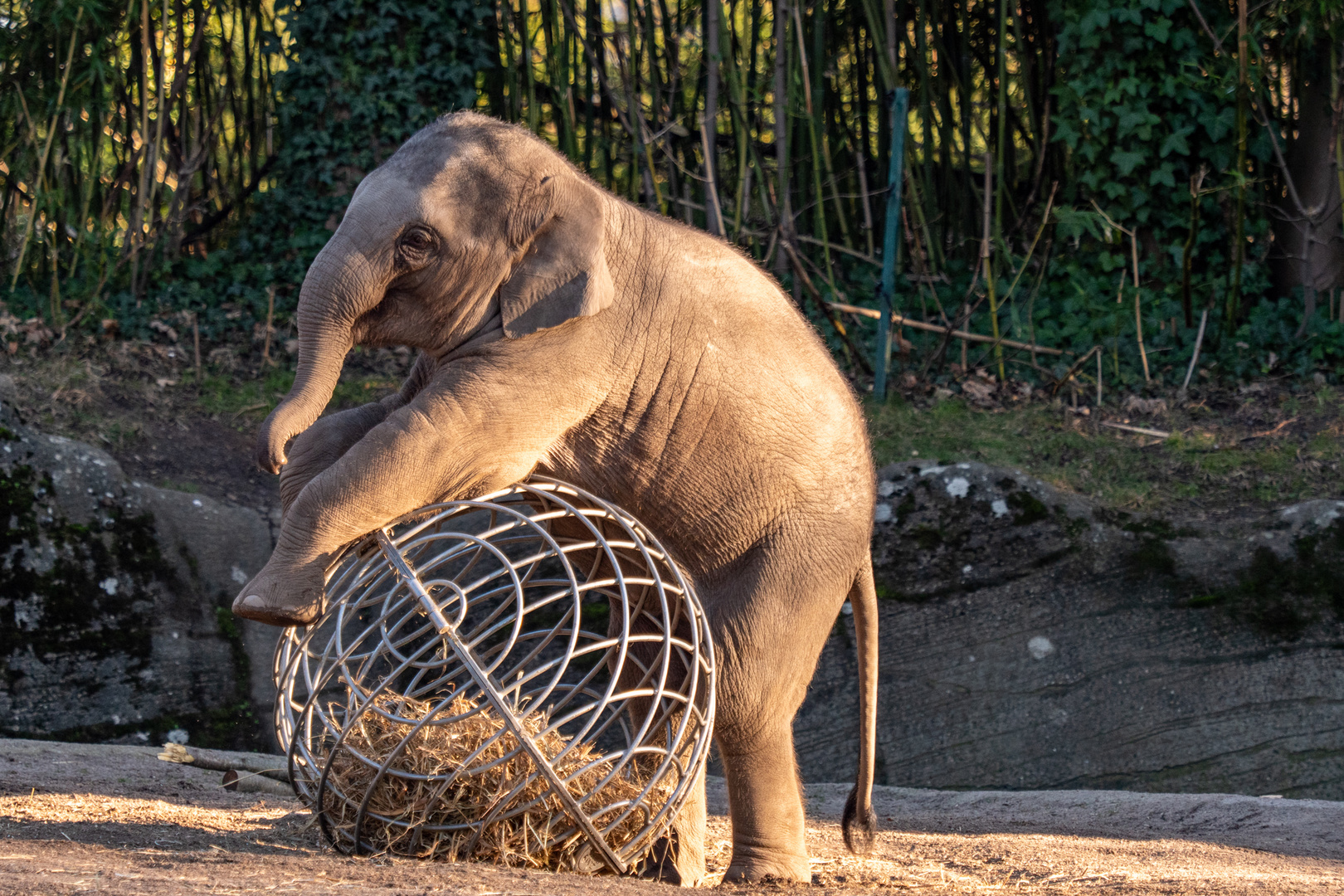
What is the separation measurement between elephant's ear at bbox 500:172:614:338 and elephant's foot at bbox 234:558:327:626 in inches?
31.1

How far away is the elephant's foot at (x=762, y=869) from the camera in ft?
12.3

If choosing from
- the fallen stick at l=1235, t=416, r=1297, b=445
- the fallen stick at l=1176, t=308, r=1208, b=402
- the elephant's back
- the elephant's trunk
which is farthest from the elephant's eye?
the fallen stick at l=1176, t=308, r=1208, b=402

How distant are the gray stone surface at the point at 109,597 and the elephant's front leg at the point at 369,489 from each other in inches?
132

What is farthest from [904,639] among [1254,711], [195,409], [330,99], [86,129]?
[86,129]

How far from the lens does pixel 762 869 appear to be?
12.3ft

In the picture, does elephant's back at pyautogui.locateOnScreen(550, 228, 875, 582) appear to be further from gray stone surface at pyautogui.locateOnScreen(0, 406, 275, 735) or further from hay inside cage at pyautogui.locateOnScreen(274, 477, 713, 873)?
gray stone surface at pyautogui.locateOnScreen(0, 406, 275, 735)

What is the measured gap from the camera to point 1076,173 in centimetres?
850

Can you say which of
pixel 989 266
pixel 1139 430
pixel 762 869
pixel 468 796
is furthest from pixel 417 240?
pixel 989 266

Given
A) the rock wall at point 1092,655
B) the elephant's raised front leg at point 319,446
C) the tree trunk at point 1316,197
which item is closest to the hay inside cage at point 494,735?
the elephant's raised front leg at point 319,446

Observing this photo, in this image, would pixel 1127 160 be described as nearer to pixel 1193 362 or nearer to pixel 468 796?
pixel 1193 362

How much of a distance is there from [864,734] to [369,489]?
6.14 ft

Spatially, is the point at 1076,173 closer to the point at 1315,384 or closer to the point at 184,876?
the point at 1315,384

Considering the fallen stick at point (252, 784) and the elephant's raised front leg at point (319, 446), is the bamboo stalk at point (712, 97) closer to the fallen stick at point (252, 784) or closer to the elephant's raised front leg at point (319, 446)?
the fallen stick at point (252, 784)

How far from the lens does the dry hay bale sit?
3188 mm
